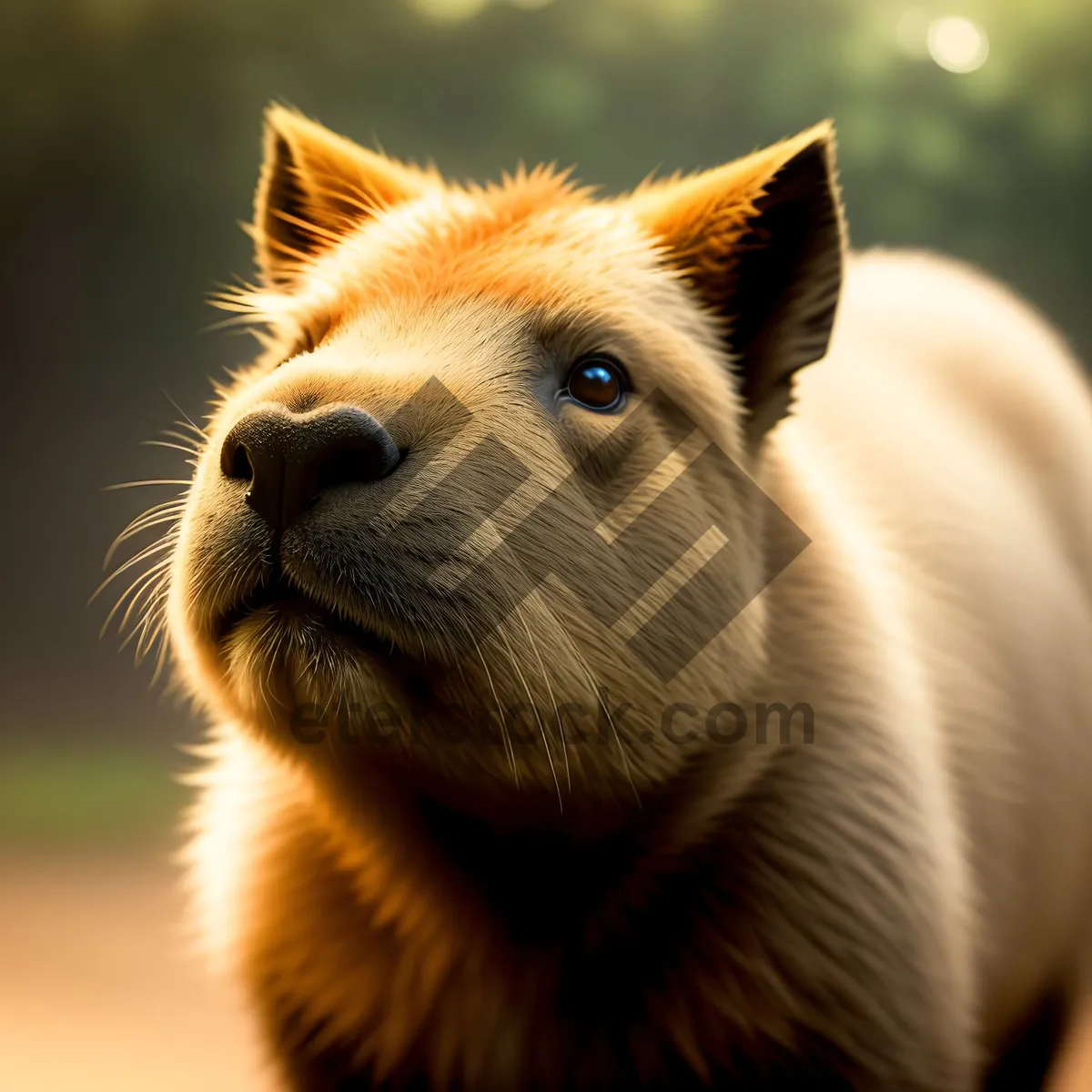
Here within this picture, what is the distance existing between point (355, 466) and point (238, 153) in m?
1.51

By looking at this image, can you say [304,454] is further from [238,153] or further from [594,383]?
[238,153]

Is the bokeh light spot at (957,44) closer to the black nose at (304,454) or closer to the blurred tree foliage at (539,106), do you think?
the blurred tree foliage at (539,106)

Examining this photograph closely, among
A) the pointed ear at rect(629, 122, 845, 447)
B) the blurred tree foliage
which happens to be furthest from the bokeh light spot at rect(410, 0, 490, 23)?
the pointed ear at rect(629, 122, 845, 447)

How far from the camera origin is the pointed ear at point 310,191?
1331mm

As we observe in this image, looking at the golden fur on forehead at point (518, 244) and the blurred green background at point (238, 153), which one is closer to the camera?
the golden fur on forehead at point (518, 244)

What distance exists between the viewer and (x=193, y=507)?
3.37ft

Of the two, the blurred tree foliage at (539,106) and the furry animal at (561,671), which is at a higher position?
the blurred tree foliage at (539,106)

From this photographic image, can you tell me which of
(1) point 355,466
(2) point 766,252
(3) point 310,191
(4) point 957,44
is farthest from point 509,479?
(4) point 957,44

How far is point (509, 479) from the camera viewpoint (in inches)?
39.6

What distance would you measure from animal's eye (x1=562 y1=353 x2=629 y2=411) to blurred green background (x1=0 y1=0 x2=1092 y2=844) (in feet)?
3.72

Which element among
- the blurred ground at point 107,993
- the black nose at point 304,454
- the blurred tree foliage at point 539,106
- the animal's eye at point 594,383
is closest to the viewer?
the black nose at point 304,454

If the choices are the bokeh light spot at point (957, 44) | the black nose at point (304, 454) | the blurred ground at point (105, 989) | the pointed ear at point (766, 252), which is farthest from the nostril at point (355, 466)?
the bokeh light spot at point (957, 44)

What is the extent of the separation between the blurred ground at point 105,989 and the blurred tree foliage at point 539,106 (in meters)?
1.06

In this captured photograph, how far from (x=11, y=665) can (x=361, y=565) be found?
4.92 ft
